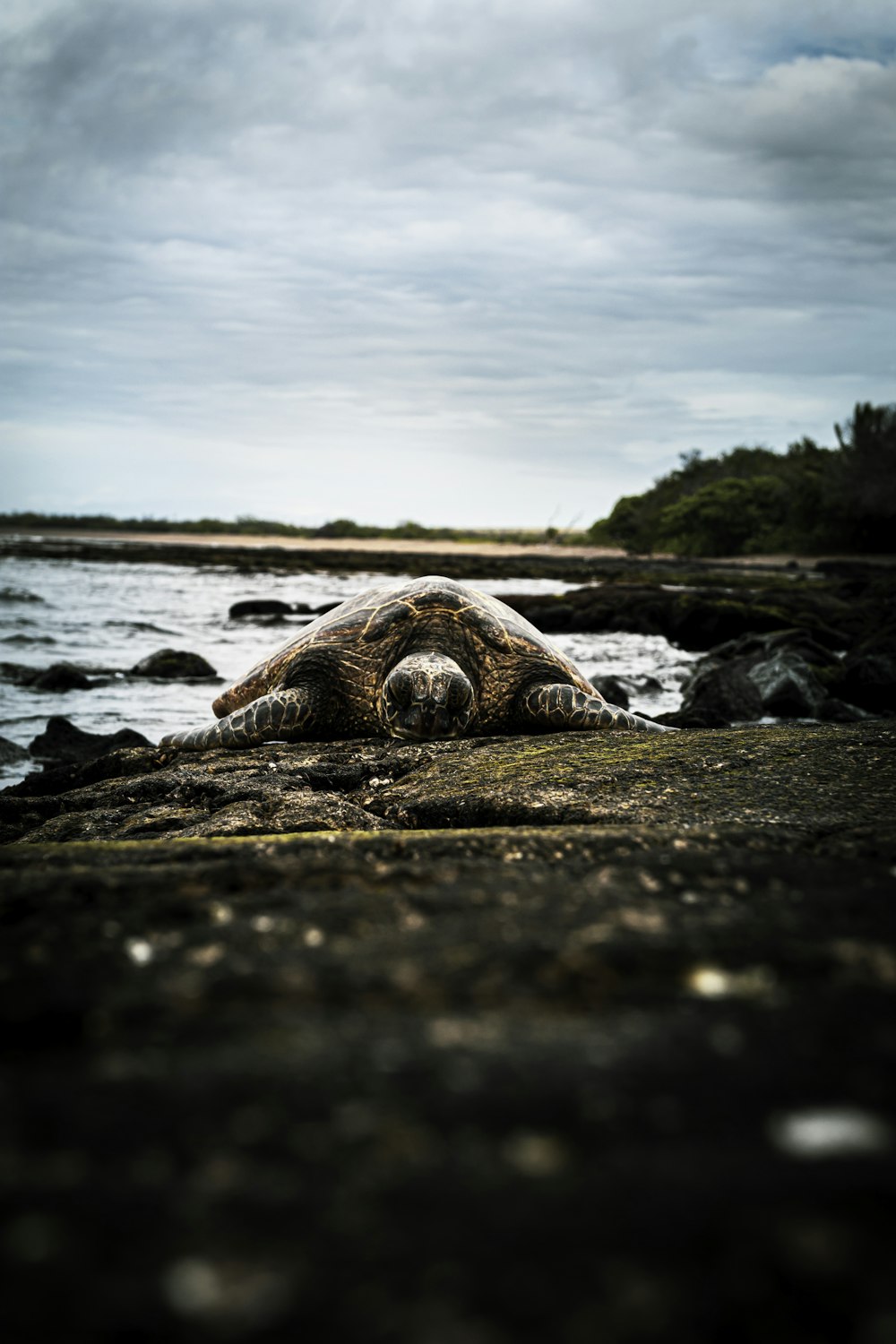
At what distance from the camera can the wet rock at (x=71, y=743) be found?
6891mm

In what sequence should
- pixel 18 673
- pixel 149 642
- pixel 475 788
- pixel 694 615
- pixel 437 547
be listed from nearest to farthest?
pixel 475 788
pixel 18 673
pixel 149 642
pixel 694 615
pixel 437 547

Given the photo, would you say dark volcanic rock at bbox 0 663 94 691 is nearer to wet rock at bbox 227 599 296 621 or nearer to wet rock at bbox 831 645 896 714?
wet rock at bbox 831 645 896 714

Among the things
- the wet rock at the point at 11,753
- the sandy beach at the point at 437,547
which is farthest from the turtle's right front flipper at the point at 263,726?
the sandy beach at the point at 437,547

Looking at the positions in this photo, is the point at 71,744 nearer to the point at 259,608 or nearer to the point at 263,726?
the point at 263,726

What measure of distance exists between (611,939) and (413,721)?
4274mm

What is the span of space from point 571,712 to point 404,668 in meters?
1.12

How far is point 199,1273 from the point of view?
1.89 ft

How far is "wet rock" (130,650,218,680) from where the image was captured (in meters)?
11.6

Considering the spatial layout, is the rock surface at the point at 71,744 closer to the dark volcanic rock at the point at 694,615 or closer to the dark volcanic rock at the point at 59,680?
the dark volcanic rock at the point at 59,680

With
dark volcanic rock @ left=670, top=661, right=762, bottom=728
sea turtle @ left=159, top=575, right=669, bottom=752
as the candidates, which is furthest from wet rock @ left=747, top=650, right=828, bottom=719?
sea turtle @ left=159, top=575, right=669, bottom=752

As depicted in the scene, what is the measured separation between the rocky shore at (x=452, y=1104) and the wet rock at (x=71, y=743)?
19.3 feet

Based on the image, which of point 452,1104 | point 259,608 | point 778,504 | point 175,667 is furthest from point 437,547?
point 452,1104

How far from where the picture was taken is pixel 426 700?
5.31 meters

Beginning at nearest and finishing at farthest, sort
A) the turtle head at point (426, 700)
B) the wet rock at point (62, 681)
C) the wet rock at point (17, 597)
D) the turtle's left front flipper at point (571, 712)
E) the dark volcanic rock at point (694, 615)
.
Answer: the turtle head at point (426, 700) < the turtle's left front flipper at point (571, 712) < the wet rock at point (62, 681) < the dark volcanic rock at point (694, 615) < the wet rock at point (17, 597)
